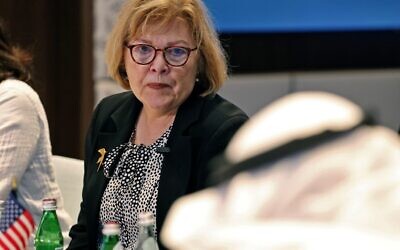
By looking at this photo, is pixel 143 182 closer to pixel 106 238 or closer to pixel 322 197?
pixel 106 238

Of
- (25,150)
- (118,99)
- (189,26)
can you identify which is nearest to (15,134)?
(25,150)

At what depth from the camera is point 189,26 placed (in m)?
2.04

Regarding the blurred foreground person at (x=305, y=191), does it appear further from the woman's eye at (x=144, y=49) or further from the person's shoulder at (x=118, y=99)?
the person's shoulder at (x=118, y=99)

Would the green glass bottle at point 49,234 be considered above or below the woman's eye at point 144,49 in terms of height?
below

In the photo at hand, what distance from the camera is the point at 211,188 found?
0.33 metres

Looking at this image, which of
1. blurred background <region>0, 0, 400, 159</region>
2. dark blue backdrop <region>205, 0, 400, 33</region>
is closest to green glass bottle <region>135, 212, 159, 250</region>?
blurred background <region>0, 0, 400, 159</region>

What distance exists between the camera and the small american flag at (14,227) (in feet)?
6.07

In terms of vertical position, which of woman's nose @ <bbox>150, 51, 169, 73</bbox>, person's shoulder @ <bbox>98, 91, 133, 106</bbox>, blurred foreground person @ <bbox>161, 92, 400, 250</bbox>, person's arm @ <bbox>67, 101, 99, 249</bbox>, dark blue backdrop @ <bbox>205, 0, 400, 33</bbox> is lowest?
person's arm @ <bbox>67, 101, 99, 249</bbox>

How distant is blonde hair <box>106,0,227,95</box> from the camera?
201 cm

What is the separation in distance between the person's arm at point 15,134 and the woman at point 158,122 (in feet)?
1.05

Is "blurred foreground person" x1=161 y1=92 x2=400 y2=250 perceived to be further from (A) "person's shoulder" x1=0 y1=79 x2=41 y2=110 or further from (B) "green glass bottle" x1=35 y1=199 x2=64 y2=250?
(A) "person's shoulder" x1=0 y1=79 x2=41 y2=110

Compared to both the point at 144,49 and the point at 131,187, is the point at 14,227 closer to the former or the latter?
the point at 131,187

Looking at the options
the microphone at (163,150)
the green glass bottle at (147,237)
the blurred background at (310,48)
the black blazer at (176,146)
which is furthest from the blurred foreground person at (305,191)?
the blurred background at (310,48)

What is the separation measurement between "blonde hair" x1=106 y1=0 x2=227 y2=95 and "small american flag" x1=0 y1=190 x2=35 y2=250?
0.48 m
